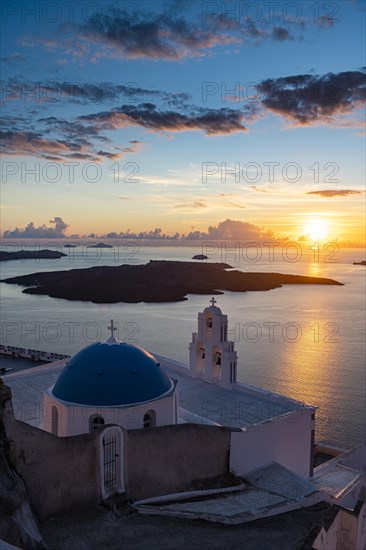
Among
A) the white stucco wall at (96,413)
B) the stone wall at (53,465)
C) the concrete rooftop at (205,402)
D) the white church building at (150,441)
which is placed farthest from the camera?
the concrete rooftop at (205,402)

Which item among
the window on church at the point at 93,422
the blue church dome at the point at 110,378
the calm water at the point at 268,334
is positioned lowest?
the calm water at the point at 268,334

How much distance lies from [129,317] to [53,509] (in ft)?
179

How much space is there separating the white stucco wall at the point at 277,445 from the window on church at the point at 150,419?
2549 millimetres

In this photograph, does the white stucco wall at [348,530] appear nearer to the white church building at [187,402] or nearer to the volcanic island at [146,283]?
the white church building at [187,402]

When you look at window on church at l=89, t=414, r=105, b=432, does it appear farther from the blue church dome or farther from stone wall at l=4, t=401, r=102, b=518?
stone wall at l=4, t=401, r=102, b=518

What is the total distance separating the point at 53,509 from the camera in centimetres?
1128

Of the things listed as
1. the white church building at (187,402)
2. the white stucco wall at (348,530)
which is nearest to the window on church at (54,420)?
the white church building at (187,402)

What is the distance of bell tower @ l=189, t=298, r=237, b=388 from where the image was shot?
1893cm

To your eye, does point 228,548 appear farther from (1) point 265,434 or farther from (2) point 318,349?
(2) point 318,349

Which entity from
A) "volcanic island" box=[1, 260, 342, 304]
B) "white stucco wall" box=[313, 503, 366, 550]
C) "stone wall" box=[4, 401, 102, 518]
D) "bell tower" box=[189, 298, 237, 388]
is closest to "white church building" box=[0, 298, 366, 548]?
"stone wall" box=[4, 401, 102, 518]

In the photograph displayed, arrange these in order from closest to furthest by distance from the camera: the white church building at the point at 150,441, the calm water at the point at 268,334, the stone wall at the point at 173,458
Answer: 1. the white church building at the point at 150,441
2. the stone wall at the point at 173,458
3. the calm water at the point at 268,334

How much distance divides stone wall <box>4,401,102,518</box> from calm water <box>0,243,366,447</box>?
1621cm

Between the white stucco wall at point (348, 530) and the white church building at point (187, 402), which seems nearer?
the white church building at point (187, 402)

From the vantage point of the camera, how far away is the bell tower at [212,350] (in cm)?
1893
